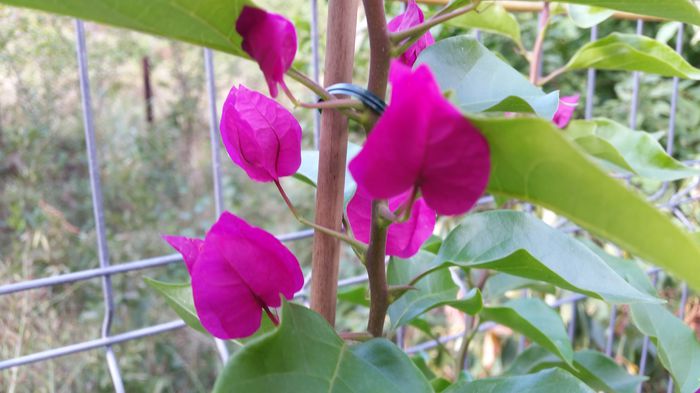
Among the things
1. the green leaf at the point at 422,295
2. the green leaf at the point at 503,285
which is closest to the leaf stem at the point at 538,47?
the green leaf at the point at 503,285

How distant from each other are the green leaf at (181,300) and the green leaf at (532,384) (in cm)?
15

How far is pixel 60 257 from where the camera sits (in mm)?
1544

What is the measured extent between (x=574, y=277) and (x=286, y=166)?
0.16m

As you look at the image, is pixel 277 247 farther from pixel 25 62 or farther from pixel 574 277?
pixel 25 62

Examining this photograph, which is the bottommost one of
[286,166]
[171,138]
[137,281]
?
[137,281]

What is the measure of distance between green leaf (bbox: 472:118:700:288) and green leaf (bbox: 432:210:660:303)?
0.09 meters

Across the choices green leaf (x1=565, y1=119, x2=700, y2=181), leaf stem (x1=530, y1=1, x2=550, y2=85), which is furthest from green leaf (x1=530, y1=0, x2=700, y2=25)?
leaf stem (x1=530, y1=1, x2=550, y2=85)

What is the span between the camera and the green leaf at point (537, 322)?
19.3 inches

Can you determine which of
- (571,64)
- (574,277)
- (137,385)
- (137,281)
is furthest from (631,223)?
(137,281)

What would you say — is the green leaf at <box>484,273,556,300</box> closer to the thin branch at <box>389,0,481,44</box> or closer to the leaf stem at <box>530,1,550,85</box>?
the leaf stem at <box>530,1,550,85</box>

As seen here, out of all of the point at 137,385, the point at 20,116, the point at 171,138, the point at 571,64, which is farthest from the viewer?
the point at 171,138

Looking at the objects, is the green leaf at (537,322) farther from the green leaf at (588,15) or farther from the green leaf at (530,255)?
the green leaf at (588,15)

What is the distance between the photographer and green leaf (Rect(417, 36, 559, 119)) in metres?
0.30

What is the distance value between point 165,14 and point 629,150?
54 centimetres
